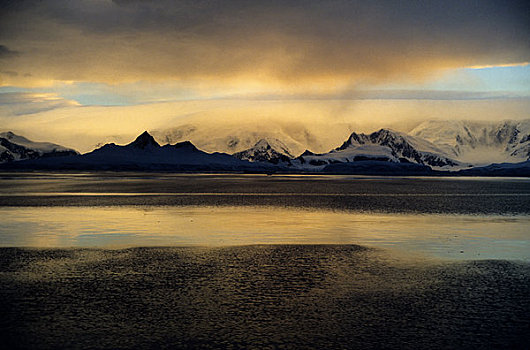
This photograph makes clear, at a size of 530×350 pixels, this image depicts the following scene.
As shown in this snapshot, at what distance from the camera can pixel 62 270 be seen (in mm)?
17719

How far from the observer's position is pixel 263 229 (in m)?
30.2

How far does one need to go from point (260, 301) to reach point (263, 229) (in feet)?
53.9

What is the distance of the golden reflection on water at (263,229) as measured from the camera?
2417 cm

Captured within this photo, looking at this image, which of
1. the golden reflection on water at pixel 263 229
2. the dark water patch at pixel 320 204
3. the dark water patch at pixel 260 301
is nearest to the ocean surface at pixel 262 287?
the dark water patch at pixel 260 301

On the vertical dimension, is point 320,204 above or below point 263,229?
below

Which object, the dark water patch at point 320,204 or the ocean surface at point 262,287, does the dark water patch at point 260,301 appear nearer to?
the ocean surface at point 262,287

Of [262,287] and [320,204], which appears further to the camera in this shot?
[320,204]

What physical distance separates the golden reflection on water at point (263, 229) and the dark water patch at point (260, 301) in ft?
12.4

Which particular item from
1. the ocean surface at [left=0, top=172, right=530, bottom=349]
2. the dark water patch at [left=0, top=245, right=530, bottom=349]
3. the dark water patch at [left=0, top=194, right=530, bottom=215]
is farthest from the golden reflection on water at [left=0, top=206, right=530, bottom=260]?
the dark water patch at [left=0, top=194, right=530, bottom=215]

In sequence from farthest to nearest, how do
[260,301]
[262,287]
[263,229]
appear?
1. [263,229]
2. [262,287]
3. [260,301]

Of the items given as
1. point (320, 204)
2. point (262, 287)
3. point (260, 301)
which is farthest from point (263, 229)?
point (320, 204)

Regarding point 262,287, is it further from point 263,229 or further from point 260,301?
point 263,229

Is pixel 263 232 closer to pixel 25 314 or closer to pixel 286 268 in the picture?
pixel 286 268

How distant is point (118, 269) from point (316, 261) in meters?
6.90
